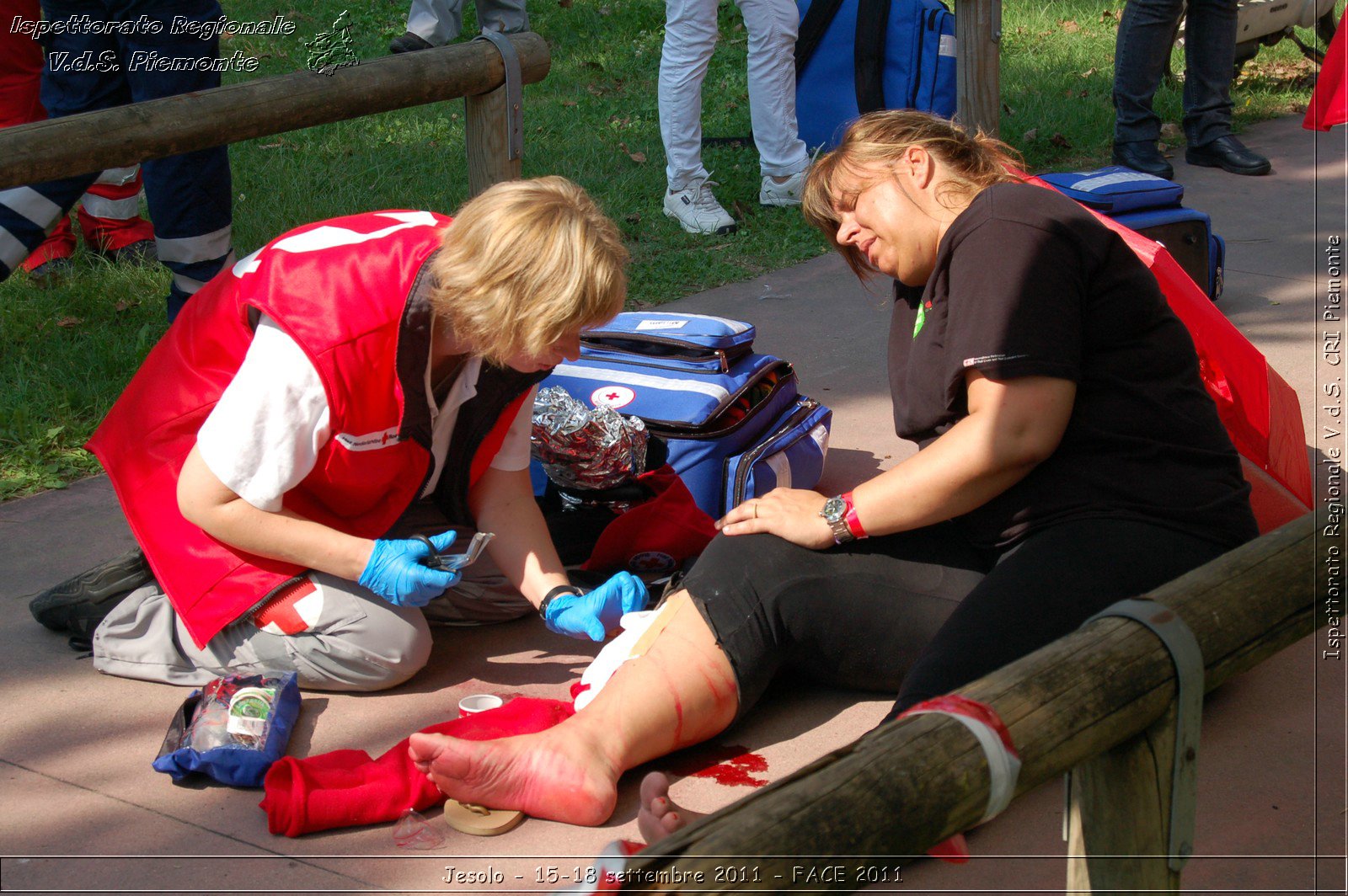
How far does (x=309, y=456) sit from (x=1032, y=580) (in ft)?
4.21

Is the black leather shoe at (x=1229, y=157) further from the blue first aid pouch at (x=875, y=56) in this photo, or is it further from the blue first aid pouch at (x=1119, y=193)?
the blue first aid pouch at (x=1119, y=193)

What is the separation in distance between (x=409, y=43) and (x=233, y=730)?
3993mm

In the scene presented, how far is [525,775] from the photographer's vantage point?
199 cm

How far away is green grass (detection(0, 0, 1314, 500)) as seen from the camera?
384 centimetres

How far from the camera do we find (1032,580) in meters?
2.05

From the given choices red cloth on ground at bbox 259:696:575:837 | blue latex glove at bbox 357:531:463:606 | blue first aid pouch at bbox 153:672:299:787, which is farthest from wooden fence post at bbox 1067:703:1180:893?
blue first aid pouch at bbox 153:672:299:787

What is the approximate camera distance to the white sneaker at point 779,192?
17.8 ft

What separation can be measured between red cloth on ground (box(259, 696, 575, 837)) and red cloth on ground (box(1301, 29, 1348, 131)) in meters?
2.14

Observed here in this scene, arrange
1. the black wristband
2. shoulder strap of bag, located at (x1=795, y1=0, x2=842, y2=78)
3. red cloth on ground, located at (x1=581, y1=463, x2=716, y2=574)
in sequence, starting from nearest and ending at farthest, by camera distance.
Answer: the black wristband, red cloth on ground, located at (x1=581, y1=463, x2=716, y2=574), shoulder strap of bag, located at (x1=795, y1=0, x2=842, y2=78)

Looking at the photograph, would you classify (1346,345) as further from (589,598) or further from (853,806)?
(853,806)

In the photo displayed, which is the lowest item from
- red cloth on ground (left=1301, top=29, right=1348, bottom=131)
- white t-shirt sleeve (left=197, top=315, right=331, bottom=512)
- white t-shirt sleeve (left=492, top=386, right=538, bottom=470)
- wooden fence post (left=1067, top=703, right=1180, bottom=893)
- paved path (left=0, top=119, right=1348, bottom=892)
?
paved path (left=0, top=119, right=1348, bottom=892)

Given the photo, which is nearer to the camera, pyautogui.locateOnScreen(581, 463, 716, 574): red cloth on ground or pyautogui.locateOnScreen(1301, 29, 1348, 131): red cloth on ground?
pyautogui.locateOnScreen(1301, 29, 1348, 131): red cloth on ground

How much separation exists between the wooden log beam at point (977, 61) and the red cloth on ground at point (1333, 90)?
2671 mm

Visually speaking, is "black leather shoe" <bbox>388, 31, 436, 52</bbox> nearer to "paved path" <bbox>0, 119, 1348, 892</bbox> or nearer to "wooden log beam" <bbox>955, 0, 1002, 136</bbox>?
"wooden log beam" <bbox>955, 0, 1002, 136</bbox>
